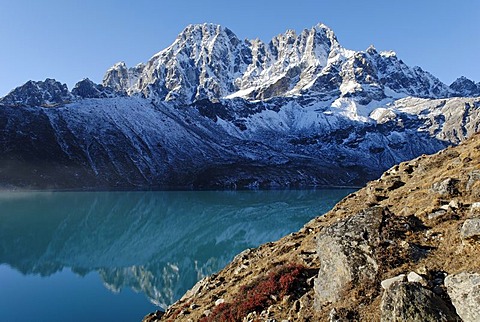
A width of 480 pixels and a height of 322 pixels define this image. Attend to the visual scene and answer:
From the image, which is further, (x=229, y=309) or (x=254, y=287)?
(x=254, y=287)

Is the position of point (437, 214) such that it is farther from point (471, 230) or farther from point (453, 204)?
point (471, 230)

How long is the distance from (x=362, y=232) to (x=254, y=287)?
6.40 metres

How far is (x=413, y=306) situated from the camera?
973 centimetres

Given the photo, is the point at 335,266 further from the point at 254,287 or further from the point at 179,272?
the point at 179,272

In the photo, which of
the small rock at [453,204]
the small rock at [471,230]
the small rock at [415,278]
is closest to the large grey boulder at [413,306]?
the small rock at [415,278]

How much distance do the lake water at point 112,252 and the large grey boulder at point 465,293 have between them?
27.5m

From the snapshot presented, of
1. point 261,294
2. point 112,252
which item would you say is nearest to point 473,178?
point 261,294

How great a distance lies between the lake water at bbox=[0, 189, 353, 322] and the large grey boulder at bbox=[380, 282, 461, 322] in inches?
1034

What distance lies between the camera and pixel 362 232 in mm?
13586

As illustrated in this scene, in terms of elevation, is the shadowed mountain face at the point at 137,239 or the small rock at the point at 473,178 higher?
the small rock at the point at 473,178

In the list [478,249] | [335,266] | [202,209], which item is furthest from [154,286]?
[202,209]

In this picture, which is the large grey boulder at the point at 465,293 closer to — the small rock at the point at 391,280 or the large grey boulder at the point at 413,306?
the large grey boulder at the point at 413,306

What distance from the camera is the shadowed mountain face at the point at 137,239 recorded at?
47594 millimetres

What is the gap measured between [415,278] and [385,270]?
129 centimetres
